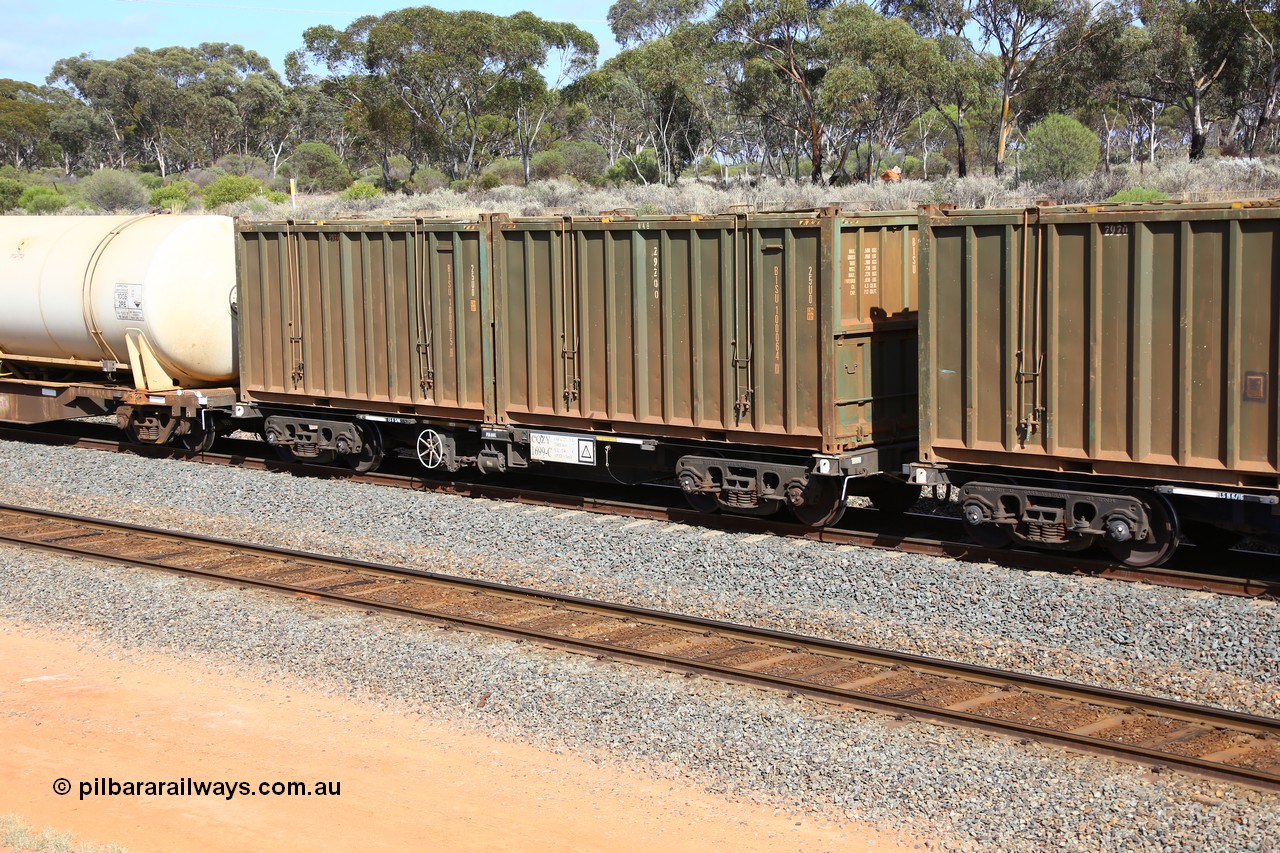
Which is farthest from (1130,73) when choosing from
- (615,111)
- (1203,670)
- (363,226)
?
(1203,670)

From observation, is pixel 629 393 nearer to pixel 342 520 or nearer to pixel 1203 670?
pixel 342 520

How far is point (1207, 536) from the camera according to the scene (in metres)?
12.0

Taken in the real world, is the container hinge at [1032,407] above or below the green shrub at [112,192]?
below

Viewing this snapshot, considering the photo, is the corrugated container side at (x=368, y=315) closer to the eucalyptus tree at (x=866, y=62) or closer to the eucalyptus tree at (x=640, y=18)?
the eucalyptus tree at (x=866, y=62)

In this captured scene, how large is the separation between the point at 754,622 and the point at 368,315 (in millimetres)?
7672

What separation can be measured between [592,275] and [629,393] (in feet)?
4.41

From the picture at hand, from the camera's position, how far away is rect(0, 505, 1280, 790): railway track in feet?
25.8

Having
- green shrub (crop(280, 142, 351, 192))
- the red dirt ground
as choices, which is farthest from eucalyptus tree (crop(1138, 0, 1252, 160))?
green shrub (crop(280, 142, 351, 192))

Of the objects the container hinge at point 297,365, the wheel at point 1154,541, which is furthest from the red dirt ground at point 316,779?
the container hinge at point 297,365

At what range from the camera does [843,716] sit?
8.43 meters

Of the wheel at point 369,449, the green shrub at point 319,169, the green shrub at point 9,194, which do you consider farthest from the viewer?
the green shrub at point 319,169

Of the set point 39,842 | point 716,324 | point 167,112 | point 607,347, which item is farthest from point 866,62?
point 167,112

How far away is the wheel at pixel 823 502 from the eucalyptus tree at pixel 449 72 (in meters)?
50.3

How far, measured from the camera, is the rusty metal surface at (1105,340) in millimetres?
10305
